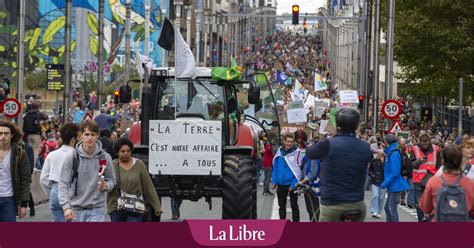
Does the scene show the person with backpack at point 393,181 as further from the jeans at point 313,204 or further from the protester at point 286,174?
the jeans at point 313,204

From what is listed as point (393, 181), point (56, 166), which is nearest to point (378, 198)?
point (393, 181)

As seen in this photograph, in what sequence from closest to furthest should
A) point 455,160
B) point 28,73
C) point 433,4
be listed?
1. point 455,160
2. point 433,4
3. point 28,73

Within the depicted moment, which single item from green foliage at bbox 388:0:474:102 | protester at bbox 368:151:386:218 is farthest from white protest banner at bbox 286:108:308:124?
protester at bbox 368:151:386:218

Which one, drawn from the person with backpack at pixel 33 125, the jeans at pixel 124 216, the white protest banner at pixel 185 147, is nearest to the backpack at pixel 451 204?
the jeans at pixel 124 216

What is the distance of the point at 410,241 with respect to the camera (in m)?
11.2

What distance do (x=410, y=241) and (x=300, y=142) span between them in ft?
32.4

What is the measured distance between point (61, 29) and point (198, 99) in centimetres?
9676

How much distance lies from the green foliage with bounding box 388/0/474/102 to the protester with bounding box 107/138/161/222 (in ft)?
129

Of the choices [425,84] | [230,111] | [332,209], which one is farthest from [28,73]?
[332,209]

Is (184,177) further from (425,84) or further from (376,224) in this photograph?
(425,84)

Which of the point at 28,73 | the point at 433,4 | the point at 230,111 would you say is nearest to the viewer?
the point at 230,111

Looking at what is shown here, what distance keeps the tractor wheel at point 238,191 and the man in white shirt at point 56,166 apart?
495cm

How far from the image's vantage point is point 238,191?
2027 centimetres

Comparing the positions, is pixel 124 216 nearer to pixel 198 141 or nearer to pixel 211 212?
pixel 198 141
